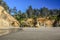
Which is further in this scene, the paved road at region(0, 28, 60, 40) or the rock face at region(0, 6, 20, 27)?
the rock face at region(0, 6, 20, 27)

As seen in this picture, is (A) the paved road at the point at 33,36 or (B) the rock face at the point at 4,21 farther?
(B) the rock face at the point at 4,21

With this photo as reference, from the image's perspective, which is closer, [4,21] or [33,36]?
[33,36]

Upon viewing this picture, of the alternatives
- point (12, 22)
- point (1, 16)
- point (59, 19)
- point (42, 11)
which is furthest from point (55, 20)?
point (42, 11)

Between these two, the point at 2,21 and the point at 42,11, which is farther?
the point at 42,11

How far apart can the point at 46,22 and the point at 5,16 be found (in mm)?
22028

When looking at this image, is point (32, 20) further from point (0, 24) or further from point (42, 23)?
point (0, 24)

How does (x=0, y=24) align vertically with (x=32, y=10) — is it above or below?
below

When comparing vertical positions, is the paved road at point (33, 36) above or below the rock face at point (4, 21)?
below

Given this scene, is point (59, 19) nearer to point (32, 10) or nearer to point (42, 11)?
point (32, 10)

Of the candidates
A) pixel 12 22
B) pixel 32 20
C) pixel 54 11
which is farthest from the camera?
pixel 54 11

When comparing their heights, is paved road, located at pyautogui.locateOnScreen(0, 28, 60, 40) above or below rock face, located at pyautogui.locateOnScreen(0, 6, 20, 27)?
below

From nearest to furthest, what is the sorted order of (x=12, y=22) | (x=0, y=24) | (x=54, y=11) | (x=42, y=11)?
(x=0, y=24) → (x=12, y=22) → (x=54, y=11) → (x=42, y=11)

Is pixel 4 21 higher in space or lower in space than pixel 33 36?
higher

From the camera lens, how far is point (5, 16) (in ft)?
164
